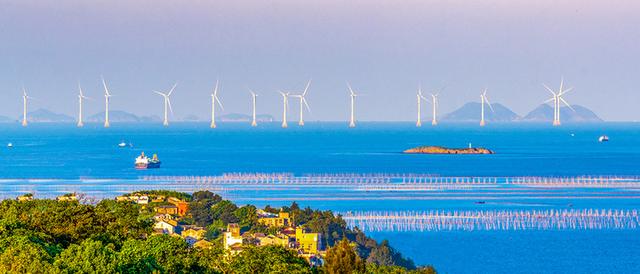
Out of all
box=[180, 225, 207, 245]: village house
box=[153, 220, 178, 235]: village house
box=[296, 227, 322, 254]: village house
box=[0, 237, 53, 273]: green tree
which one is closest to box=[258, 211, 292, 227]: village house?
box=[180, 225, 207, 245]: village house

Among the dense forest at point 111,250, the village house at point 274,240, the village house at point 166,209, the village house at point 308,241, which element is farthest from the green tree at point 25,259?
the village house at point 166,209

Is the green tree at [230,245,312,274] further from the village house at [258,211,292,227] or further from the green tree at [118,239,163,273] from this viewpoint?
the village house at [258,211,292,227]

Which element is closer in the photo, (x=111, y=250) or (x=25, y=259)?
(x=25, y=259)

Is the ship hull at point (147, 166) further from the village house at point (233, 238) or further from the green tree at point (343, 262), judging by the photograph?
the green tree at point (343, 262)

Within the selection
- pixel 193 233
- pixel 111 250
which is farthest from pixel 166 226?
pixel 111 250

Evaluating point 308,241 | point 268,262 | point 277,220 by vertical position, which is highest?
point 268,262

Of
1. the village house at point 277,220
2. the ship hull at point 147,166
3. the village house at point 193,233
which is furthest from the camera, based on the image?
the ship hull at point 147,166

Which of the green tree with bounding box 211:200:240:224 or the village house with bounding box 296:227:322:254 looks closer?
the village house with bounding box 296:227:322:254

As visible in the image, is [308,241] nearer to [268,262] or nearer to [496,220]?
[496,220]

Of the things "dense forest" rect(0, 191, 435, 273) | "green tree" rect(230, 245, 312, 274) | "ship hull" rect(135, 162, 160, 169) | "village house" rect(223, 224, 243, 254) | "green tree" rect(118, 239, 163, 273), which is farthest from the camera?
"ship hull" rect(135, 162, 160, 169)
